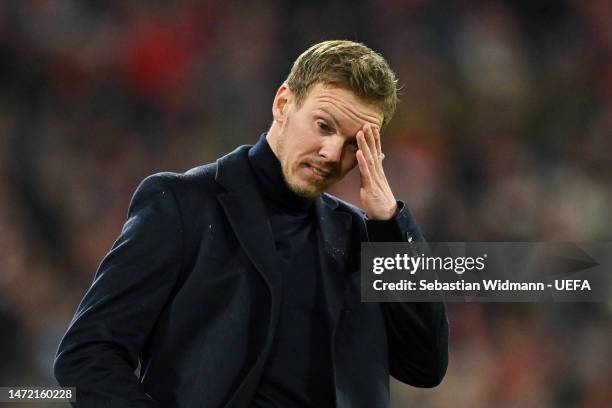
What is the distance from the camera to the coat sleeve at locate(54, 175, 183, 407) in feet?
4.18

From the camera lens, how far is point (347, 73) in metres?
1.53

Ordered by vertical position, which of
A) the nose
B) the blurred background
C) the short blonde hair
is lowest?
the nose

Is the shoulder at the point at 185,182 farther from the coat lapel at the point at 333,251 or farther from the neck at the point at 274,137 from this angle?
the coat lapel at the point at 333,251

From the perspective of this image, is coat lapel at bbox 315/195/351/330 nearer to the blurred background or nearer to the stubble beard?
the stubble beard

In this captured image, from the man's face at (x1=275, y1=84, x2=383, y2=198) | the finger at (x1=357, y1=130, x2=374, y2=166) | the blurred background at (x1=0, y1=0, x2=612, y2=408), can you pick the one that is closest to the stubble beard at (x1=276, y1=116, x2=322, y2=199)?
the man's face at (x1=275, y1=84, x2=383, y2=198)

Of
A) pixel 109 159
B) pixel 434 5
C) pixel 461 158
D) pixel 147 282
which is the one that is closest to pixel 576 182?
pixel 461 158

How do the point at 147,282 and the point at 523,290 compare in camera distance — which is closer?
the point at 147,282

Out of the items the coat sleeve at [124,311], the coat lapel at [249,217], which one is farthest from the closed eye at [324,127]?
the coat sleeve at [124,311]

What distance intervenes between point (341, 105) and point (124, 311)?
1.66ft

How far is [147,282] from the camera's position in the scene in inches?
52.2

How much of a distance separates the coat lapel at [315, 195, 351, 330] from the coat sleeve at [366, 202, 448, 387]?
0.07 meters

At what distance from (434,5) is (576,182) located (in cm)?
95

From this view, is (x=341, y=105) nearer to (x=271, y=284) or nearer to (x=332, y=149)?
(x=332, y=149)

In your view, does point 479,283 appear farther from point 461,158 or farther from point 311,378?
point 461,158
